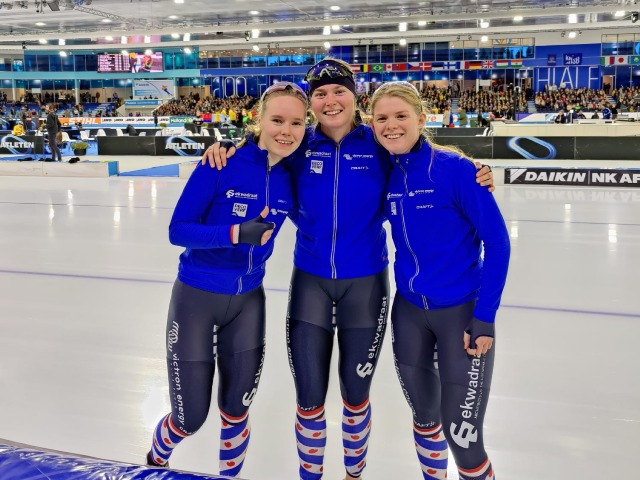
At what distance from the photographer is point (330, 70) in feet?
7.30

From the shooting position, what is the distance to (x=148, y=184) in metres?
11.5

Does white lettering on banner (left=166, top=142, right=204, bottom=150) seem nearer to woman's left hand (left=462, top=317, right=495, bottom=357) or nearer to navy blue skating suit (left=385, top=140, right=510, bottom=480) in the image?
navy blue skating suit (left=385, top=140, right=510, bottom=480)

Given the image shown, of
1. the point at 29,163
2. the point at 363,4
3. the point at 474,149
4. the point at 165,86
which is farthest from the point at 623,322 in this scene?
the point at 165,86

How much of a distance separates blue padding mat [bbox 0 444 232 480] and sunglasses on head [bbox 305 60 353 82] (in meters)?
1.46

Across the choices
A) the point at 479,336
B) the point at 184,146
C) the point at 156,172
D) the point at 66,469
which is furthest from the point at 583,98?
the point at 66,469

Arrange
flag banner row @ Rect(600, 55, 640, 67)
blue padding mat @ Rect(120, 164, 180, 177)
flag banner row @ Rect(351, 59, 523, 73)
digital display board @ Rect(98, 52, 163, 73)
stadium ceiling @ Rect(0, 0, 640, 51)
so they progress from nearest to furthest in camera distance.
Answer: blue padding mat @ Rect(120, 164, 180, 177), stadium ceiling @ Rect(0, 0, 640, 51), flag banner row @ Rect(600, 55, 640, 67), flag banner row @ Rect(351, 59, 523, 73), digital display board @ Rect(98, 52, 163, 73)

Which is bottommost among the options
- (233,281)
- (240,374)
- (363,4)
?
(240,374)

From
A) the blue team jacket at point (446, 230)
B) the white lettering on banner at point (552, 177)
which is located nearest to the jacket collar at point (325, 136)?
the blue team jacket at point (446, 230)

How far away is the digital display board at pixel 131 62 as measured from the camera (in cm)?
4009

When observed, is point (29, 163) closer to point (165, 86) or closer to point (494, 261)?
point (494, 261)

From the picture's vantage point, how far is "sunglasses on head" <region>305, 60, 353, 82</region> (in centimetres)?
223

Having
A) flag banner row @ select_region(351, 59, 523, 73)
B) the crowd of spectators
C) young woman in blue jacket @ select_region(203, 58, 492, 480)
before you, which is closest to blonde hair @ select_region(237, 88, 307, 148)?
young woman in blue jacket @ select_region(203, 58, 492, 480)

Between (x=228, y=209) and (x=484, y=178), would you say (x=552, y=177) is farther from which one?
(x=228, y=209)

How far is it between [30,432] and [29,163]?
12.0 metres
